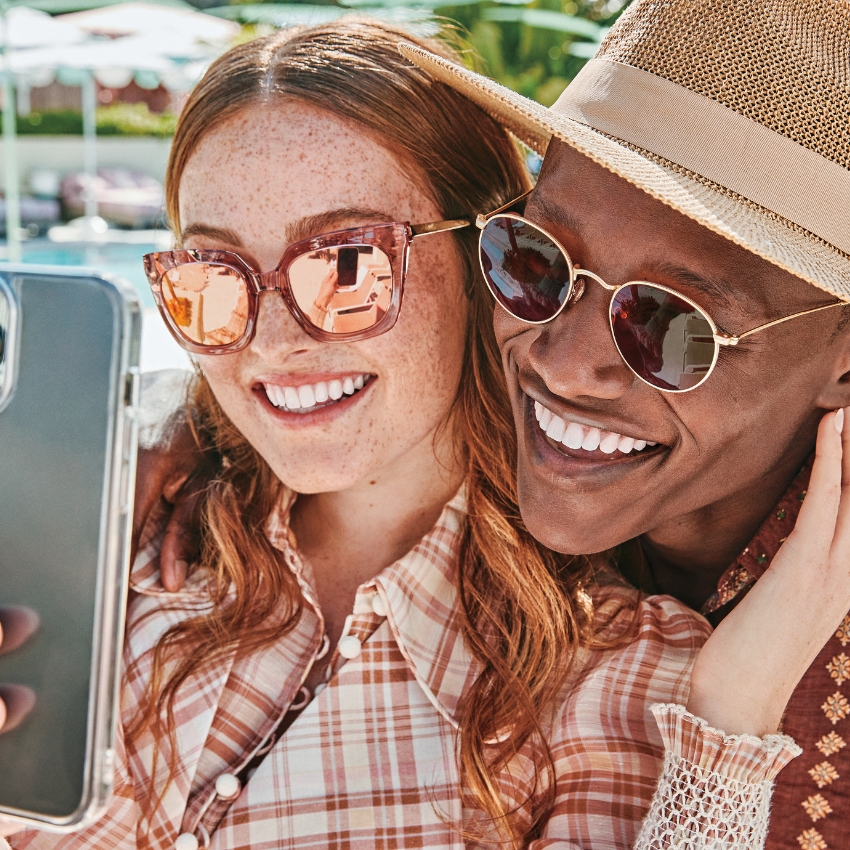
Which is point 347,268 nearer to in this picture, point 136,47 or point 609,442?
point 609,442

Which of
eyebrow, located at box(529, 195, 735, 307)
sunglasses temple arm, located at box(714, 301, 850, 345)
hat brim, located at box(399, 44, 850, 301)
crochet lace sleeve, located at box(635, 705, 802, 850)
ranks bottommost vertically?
crochet lace sleeve, located at box(635, 705, 802, 850)

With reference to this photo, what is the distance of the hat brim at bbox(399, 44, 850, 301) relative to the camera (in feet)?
4.79

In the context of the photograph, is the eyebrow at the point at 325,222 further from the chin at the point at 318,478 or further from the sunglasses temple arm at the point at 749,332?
the sunglasses temple arm at the point at 749,332

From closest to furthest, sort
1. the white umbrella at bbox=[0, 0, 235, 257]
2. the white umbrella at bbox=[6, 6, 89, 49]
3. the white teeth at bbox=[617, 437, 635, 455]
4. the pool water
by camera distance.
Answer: the white teeth at bbox=[617, 437, 635, 455]
the white umbrella at bbox=[6, 6, 89, 49]
the pool water
the white umbrella at bbox=[0, 0, 235, 257]

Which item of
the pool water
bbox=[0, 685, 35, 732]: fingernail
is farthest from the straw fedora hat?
the pool water

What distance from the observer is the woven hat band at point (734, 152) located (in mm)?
1530

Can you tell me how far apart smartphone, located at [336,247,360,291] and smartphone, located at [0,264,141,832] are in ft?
1.71

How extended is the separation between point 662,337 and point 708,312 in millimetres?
83

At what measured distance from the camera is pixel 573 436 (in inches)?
72.4

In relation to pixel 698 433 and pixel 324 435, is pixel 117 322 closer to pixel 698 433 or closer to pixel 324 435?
pixel 324 435

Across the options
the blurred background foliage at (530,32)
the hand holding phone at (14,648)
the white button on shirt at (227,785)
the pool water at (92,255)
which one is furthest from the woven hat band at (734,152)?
the blurred background foliage at (530,32)

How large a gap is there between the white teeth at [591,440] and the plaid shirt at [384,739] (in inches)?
15.0

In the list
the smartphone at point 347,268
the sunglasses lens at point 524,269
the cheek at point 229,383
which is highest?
the sunglasses lens at point 524,269

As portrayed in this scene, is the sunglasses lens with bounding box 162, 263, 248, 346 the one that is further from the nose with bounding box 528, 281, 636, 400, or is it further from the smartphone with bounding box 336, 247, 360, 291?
the nose with bounding box 528, 281, 636, 400
